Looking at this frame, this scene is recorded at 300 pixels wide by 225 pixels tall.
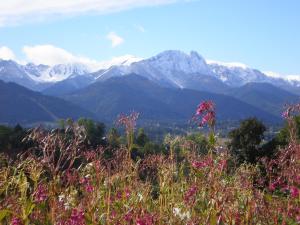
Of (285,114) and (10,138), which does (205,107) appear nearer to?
(285,114)

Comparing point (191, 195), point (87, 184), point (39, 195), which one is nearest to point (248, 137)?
point (87, 184)

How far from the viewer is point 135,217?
14.2 ft

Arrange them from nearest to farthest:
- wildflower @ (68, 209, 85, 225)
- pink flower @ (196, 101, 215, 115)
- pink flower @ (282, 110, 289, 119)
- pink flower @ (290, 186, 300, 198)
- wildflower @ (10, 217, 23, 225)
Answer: wildflower @ (10, 217, 23, 225) → wildflower @ (68, 209, 85, 225) → pink flower @ (290, 186, 300, 198) → pink flower @ (196, 101, 215, 115) → pink flower @ (282, 110, 289, 119)

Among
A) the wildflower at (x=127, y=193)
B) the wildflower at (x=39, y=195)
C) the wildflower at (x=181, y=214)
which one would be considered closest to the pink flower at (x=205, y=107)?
the wildflower at (x=181, y=214)

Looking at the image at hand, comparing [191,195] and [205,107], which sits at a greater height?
[205,107]

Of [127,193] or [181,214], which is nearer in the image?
[181,214]

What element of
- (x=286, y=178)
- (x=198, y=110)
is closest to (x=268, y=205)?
(x=286, y=178)

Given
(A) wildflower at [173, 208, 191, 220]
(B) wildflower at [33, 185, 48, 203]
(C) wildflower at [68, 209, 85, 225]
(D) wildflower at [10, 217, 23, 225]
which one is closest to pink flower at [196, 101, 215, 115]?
(A) wildflower at [173, 208, 191, 220]

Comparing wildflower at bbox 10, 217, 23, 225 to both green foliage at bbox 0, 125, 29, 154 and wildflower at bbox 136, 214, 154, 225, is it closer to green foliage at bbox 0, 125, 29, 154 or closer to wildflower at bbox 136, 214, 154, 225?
wildflower at bbox 136, 214, 154, 225

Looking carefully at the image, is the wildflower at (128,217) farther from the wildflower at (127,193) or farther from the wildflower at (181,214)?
the wildflower at (127,193)

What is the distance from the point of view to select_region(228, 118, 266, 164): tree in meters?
60.4

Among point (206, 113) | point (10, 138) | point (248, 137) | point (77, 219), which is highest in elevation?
point (206, 113)

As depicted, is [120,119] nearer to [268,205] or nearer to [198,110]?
[198,110]

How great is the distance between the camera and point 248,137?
209 feet
